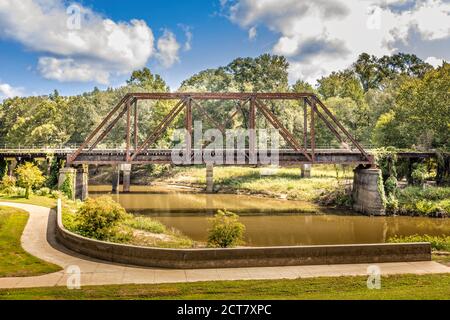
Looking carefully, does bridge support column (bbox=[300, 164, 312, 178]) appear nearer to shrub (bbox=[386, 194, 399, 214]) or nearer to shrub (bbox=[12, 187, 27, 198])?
shrub (bbox=[386, 194, 399, 214])

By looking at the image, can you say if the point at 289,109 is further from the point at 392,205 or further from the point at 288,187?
the point at 392,205

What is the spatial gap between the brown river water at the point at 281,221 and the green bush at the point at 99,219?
362 inches

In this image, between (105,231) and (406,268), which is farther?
(105,231)

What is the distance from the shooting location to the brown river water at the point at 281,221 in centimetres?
3183

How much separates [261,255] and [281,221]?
23255 millimetres

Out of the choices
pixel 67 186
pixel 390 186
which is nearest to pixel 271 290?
pixel 390 186

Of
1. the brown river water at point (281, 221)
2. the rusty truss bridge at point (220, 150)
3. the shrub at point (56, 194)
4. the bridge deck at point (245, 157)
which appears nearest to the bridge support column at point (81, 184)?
the bridge deck at point (245, 157)

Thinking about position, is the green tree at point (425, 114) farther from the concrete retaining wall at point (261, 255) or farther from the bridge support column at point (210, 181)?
the concrete retaining wall at point (261, 255)
